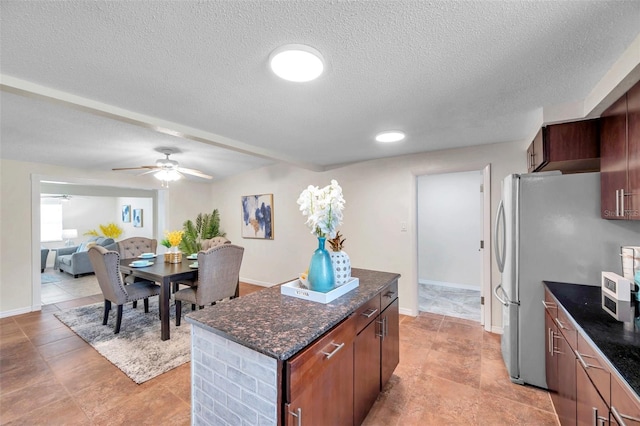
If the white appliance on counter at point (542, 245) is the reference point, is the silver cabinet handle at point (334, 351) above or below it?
below

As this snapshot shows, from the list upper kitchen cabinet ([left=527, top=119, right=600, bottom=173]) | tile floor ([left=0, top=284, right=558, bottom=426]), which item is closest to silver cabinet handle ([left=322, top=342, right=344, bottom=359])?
tile floor ([left=0, top=284, right=558, bottom=426])

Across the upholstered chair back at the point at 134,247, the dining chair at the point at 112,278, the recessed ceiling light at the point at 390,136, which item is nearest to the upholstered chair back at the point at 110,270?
the dining chair at the point at 112,278

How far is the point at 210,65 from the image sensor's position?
1452mm

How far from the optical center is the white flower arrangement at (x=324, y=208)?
1557mm

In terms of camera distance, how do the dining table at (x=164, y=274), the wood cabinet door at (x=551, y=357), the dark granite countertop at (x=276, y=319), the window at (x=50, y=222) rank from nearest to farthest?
the dark granite countertop at (x=276, y=319)
the wood cabinet door at (x=551, y=357)
the dining table at (x=164, y=274)
the window at (x=50, y=222)

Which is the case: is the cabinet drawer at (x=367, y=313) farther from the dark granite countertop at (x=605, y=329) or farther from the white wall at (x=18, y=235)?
the white wall at (x=18, y=235)

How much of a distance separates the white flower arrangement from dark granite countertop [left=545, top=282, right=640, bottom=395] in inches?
48.6

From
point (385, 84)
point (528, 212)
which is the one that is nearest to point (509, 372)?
point (528, 212)

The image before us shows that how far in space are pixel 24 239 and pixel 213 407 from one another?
443 centimetres

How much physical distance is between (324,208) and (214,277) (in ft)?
6.78

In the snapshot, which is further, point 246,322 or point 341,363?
point 341,363

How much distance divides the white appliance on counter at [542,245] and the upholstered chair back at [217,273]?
9.18 ft

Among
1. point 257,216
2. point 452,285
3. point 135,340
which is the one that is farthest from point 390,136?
point 452,285

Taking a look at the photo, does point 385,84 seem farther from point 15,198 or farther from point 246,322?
point 15,198
